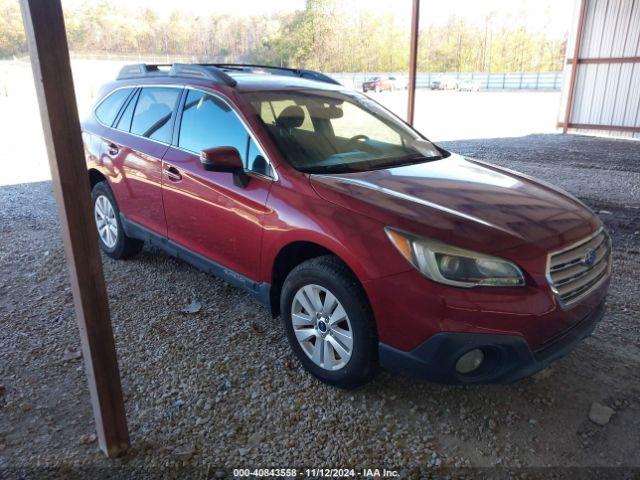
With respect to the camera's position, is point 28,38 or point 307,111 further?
point 307,111

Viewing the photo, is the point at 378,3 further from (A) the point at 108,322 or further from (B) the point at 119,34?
(A) the point at 108,322

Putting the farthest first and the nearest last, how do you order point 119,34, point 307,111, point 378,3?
point 378,3 < point 119,34 < point 307,111

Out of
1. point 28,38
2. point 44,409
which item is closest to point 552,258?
point 28,38

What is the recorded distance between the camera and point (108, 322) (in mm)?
2209

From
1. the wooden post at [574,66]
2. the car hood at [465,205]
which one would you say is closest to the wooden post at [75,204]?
the car hood at [465,205]

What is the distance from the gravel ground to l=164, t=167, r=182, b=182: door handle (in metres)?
1.03

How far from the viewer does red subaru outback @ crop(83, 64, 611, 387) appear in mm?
2326

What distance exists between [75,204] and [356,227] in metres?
1.30

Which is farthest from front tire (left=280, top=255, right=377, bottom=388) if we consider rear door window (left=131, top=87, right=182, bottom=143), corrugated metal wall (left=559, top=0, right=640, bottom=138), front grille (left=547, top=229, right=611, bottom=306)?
corrugated metal wall (left=559, top=0, right=640, bottom=138)

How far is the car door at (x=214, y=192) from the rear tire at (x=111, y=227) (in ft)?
3.28

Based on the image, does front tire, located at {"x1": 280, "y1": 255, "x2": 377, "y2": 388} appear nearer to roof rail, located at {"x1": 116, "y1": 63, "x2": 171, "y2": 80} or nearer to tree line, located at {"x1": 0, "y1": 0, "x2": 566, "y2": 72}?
roof rail, located at {"x1": 116, "y1": 63, "x2": 171, "y2": 80}

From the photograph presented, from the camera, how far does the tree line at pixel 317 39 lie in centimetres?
4044

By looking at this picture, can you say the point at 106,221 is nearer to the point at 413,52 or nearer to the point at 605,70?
the point at 413,52

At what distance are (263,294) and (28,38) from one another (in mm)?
1889
